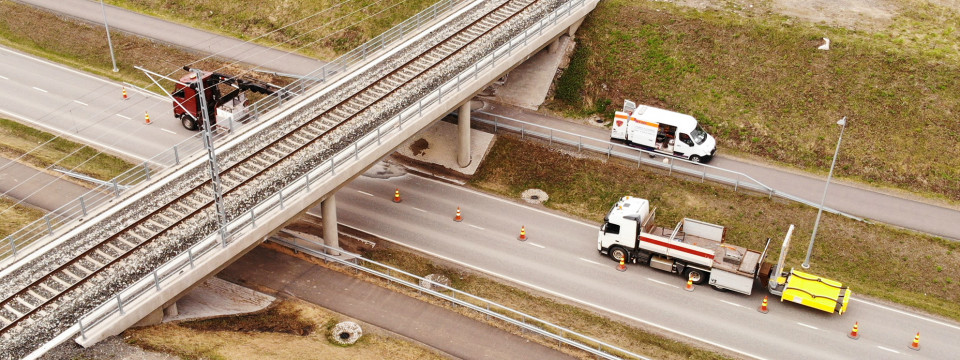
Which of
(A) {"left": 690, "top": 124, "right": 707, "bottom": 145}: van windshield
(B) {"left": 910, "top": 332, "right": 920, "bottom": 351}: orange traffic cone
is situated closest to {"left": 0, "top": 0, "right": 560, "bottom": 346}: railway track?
(A) {"left": 690, "top": 124, "right": 707, "bottom": 145}: van windshield

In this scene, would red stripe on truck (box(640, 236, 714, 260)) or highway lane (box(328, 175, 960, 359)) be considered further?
red stripe on truck (box(640, 236, 714, 260))

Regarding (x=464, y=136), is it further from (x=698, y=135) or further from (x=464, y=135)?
(x=698, y=135)

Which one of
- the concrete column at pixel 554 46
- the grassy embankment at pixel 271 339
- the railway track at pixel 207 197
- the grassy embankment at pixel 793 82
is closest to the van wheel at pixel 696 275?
the grassy embankment at pixel 793 82

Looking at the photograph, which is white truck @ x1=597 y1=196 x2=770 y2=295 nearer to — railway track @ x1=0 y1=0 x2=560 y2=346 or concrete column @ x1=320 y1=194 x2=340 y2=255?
concrete column @ x1=320 y1=194 x2=340 y2=255

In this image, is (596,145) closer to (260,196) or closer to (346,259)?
(346,259)

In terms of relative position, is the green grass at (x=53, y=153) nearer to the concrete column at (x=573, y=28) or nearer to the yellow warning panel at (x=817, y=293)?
the concrete column at (x=573, y=28)

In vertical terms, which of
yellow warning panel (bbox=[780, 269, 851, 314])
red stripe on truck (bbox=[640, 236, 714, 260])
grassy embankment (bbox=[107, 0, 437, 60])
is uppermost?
grassy embankment (bbox=[107, 0, 437, 60])
